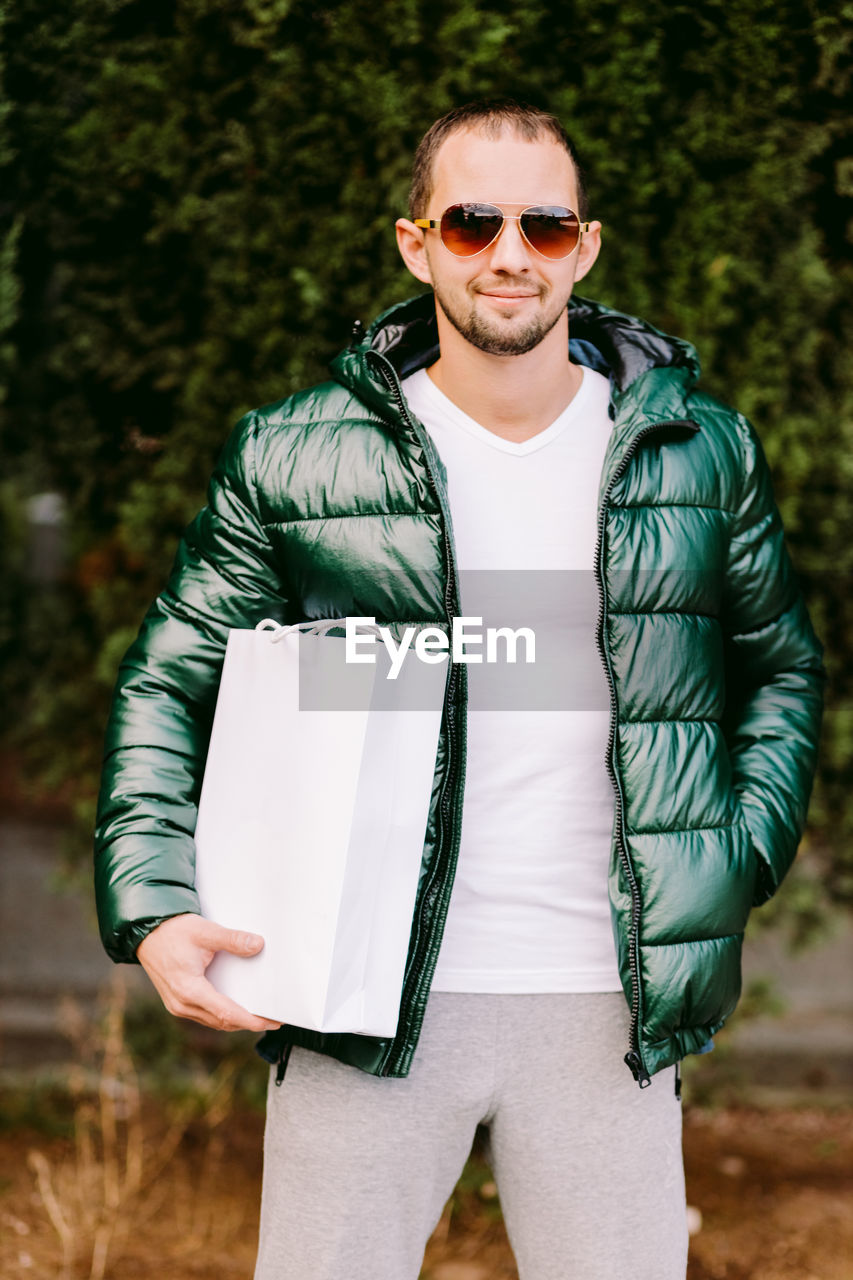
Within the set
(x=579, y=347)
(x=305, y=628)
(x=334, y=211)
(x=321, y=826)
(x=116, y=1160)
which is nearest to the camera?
(x=321, y=826)

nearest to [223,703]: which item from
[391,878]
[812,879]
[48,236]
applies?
[391,878]

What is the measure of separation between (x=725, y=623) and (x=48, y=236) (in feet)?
7.26

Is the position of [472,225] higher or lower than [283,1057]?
higher

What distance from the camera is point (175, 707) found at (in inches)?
77.1

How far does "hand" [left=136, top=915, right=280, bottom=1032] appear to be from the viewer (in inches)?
68.0

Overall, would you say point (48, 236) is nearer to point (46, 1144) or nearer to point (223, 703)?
point (223, 703)

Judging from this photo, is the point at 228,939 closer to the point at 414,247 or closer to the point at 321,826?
the point at 321,826

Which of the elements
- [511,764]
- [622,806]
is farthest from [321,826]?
[622,806]

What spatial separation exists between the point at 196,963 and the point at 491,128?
4.69 ft

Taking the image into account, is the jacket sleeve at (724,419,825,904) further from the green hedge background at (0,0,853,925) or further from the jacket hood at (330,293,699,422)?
the green hedge background at (0,0,853,925)

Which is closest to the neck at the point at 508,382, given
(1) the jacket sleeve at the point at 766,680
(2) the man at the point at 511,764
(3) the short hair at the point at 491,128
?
(2) the man at the point at 511,764

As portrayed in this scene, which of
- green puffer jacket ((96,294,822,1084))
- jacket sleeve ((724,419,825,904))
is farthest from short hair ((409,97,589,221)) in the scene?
jacket sleeve ((724,419,825,904))

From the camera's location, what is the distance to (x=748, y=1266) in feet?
10.2

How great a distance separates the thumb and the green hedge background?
1.73 m
